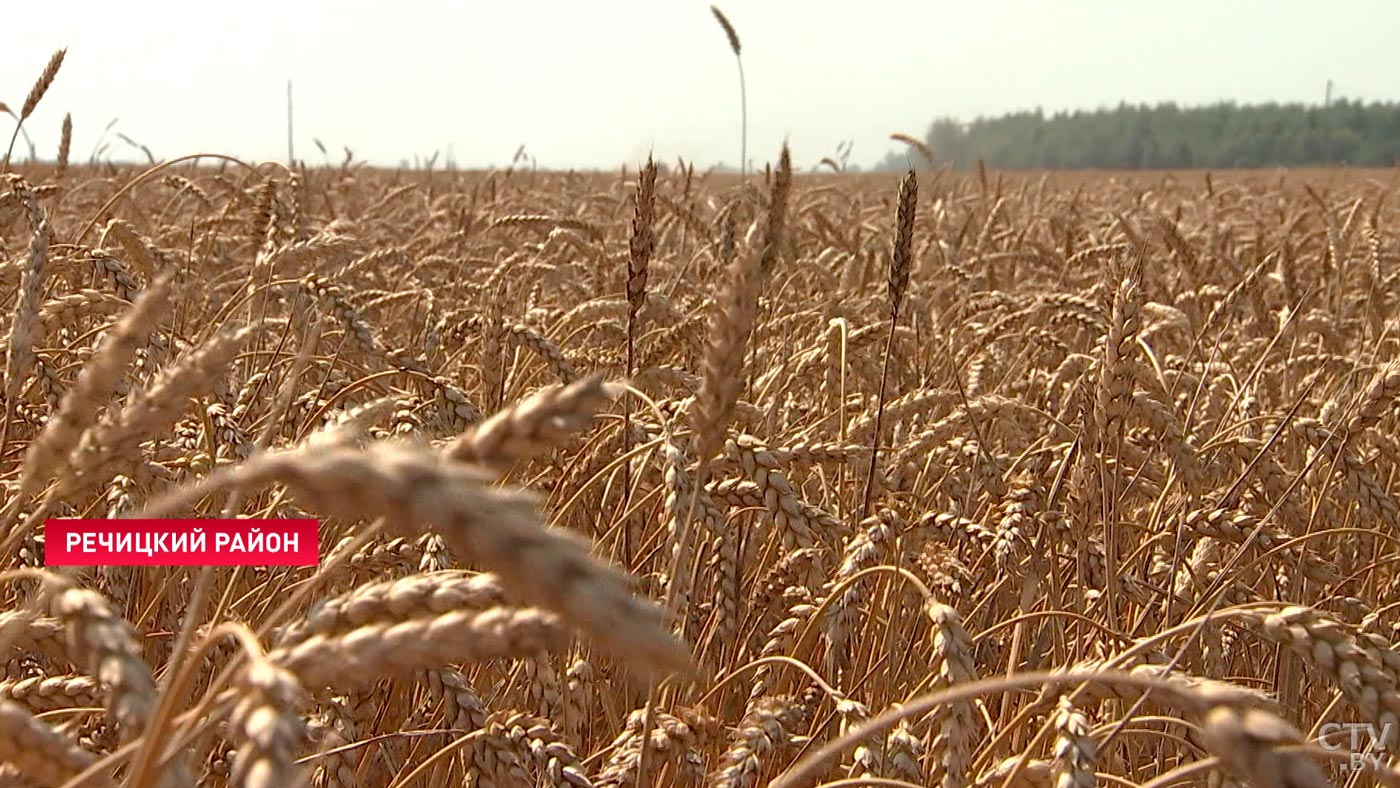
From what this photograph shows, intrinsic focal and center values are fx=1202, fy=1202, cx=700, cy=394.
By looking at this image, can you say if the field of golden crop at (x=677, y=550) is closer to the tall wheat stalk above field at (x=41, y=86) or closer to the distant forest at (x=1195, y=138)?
the tall wheat stalk above field at (x=41, y=86)

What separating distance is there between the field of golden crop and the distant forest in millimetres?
69989

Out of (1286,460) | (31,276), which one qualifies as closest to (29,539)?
(31,276)

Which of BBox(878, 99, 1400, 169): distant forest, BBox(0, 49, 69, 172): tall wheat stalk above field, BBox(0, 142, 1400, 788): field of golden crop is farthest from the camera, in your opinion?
BBox(878, 99, 1400, 169): distant forest

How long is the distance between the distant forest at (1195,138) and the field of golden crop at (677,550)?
70.0 meters

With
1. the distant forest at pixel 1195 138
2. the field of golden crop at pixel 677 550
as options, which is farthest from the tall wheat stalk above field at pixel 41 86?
the distant forest at pixel 1195 138

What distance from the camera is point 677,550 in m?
1.29

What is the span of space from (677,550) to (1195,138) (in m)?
100

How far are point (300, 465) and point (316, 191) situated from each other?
270 inches

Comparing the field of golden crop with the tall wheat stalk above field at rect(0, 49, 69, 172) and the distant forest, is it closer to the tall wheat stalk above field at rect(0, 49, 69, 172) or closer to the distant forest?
the tall wheat stalk above field at rect(0, 49, 69, 172)

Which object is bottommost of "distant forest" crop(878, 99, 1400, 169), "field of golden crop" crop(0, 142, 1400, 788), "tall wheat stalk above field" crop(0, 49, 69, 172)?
"field of golden crop" crop(0, 142, 1400, 788)

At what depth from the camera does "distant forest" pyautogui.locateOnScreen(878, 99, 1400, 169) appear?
8006 cm

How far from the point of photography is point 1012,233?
6512mm

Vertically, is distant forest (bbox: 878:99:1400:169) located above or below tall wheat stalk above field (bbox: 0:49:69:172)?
above

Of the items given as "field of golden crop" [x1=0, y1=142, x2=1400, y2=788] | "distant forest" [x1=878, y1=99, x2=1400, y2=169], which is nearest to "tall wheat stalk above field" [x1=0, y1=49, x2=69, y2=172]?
"field of golden crop" [x1=0, y1=142, x2=1400, y2=788]
